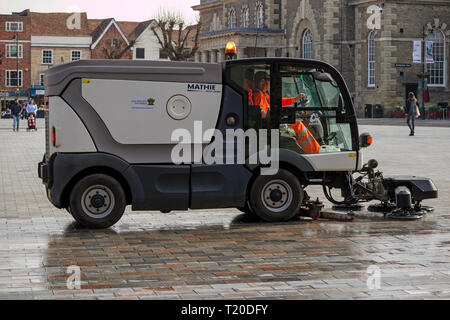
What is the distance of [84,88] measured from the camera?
10.5m

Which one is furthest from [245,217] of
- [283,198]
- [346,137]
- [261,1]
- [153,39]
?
[153,39]

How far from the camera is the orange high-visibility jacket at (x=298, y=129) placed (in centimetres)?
1117

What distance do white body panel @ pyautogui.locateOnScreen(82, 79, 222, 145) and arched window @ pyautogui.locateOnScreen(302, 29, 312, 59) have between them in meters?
64.6

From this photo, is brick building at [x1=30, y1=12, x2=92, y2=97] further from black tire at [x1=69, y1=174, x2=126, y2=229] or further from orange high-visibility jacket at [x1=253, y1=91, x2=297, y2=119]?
black tire at [x1=69, y1=174, x2=126, y2=229]

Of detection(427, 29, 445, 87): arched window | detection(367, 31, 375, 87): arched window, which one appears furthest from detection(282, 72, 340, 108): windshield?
detection(427, 29, 445, 87): arched window

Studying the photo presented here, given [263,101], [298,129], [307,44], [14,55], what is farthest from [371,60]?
[263,101]

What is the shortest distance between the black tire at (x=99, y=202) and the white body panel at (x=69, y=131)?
0.39m

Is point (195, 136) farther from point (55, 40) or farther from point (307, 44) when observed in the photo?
point (55, 40)

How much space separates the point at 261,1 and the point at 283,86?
243 ft

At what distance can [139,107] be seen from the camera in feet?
35.1

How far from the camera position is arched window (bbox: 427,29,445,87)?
6706 centimetres

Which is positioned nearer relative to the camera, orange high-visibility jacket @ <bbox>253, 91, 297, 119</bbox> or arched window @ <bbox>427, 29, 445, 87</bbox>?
orange high-visibility jacket @ <bbox>253, 91, 297, 119</bbox>

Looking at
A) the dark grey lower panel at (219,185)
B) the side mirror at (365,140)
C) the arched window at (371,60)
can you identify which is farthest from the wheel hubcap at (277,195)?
the arched window at (371,60)

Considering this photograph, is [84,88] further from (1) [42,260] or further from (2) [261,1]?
(2) [261,1]
